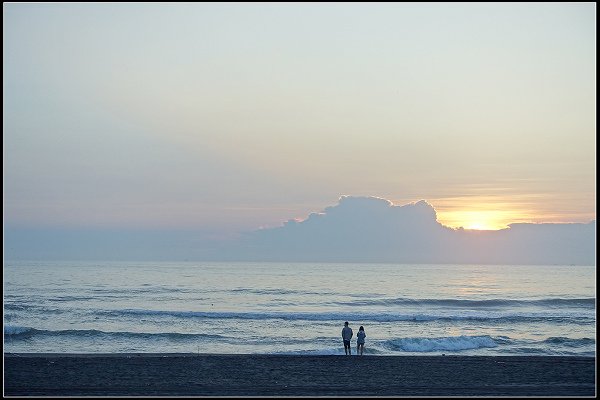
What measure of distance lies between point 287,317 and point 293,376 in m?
25.6

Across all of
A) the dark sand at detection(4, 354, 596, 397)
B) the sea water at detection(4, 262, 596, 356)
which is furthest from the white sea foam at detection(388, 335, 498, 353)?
the dark sand at detection(4, 354, 596, 397)

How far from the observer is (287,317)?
42.5m

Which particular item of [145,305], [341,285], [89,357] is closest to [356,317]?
[145,305]

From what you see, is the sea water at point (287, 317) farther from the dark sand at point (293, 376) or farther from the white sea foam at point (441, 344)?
the dark sand at point (293, 376)

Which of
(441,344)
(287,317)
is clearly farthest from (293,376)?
(287,317)

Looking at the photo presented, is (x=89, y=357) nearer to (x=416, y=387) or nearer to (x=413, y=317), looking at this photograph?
(x=416, y=387)

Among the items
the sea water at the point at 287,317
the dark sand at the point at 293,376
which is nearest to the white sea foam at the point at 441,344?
the sea water at the point at 287,317

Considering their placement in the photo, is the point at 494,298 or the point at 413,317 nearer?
the point at 413,317

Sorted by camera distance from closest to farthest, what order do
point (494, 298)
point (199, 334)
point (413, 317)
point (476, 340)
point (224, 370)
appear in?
point (224, 370) < point (476, 340) < point (199, 334) < point (413, 317) < point (494, 298)

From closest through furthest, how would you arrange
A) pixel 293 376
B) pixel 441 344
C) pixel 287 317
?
pixel 293 376
pixel 441 344
pixel 287 317

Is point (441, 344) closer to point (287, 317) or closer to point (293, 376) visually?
point (293, 376)

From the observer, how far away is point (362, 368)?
60.7 feet

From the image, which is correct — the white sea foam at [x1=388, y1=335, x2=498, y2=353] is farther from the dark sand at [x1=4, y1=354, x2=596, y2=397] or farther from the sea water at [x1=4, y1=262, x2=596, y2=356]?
the dark sand at [x1=4, y1=354, x2=596, y2=397]

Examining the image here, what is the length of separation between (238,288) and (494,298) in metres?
25.8
